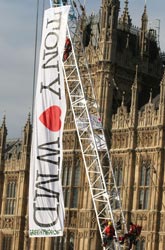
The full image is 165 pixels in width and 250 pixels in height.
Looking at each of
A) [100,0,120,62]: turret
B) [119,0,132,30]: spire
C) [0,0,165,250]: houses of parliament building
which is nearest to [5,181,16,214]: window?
[0,0,165,250]: houses of parliament building

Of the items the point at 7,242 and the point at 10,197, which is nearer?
the point at 7,242

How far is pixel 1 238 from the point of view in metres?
83.9

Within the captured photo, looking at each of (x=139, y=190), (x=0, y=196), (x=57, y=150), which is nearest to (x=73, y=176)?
(x=139, y=190)

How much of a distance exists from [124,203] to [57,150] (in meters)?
33.1

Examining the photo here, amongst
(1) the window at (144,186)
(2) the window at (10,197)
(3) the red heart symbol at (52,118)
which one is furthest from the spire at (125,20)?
(3) the red heart symbol at (52,118)

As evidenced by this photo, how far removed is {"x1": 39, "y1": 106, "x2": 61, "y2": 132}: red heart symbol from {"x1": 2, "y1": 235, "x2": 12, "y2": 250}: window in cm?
4771

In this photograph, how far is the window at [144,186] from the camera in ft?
222

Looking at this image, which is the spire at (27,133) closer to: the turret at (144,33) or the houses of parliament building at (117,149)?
the houses of parliament building at (117,149)

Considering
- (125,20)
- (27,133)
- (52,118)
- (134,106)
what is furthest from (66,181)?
(52,118)

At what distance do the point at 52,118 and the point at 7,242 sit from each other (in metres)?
48.4

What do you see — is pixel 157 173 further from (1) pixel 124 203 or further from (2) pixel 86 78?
(2) pixel 86 78

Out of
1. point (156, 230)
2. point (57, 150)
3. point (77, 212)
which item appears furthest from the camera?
point (77, 212)

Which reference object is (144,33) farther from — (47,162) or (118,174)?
(47,162)

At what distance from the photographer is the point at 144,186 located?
6794cm
